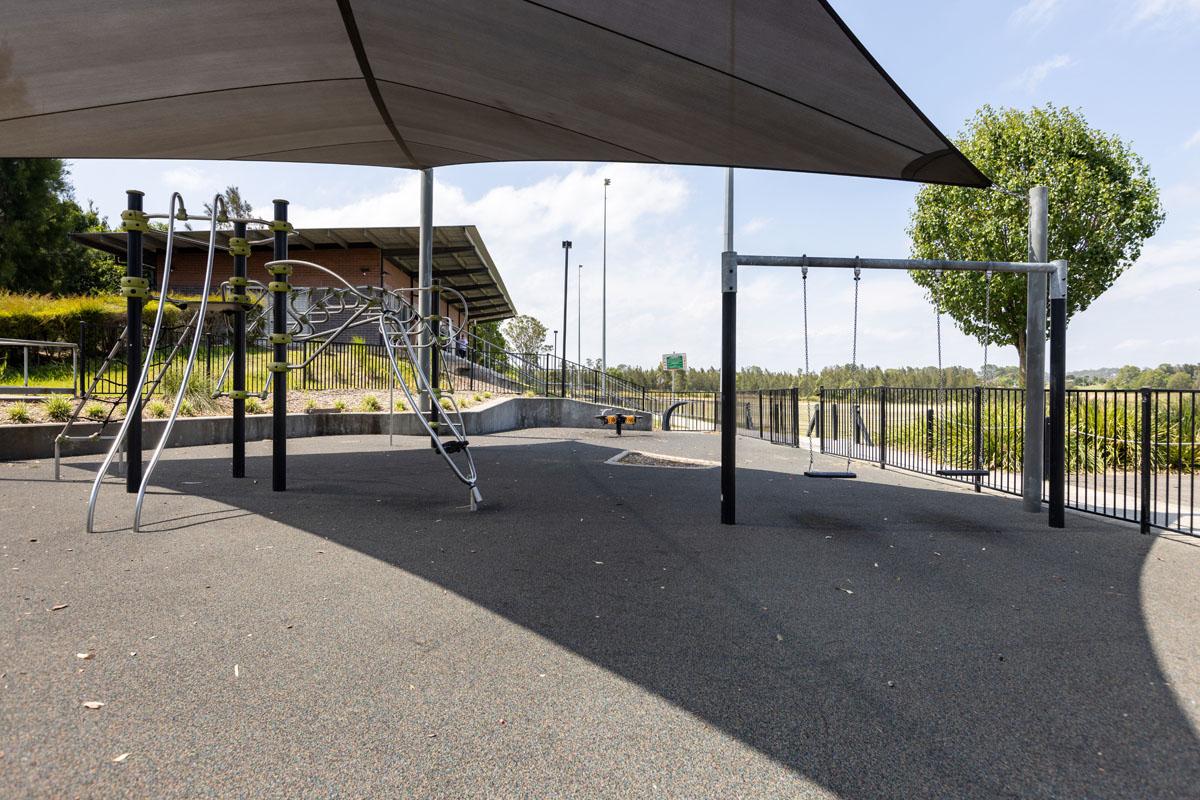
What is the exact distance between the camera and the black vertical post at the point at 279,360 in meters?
6.76

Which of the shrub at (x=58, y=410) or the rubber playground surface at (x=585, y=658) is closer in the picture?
the rubber playground surface at (x=585, y=658)

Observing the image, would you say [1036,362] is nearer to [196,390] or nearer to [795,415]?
[795,415]

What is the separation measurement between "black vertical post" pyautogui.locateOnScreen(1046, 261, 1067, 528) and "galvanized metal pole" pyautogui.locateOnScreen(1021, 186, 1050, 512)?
0.24 meters

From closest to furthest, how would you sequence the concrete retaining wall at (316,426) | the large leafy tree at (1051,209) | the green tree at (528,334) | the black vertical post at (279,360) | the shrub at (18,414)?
1. the black vertical post at (279,360)
2. the concrete retaining wall at (316,426)
3. the shrub at (18,414)
4. the large leafy tree at (1051,209)
5. the green tree at (528,334)

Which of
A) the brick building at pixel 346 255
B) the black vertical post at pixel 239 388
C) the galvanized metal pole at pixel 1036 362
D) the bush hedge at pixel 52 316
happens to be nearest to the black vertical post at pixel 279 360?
the black vertical post at pixel 239 388

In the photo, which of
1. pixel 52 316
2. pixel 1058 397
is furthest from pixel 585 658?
pixel 52 316

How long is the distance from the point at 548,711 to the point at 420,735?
46cm

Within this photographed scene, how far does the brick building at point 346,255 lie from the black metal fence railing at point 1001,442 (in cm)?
1491

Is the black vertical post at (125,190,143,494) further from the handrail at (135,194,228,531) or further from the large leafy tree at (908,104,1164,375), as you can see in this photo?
the large leafy tree at (908,104,1164,375)

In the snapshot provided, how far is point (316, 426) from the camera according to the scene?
42.7 feet

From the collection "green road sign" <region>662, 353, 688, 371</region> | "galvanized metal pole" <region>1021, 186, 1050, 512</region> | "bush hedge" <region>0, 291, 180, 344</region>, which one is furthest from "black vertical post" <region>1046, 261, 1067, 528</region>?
"green road sign" <region>662, 353, 688, 371</region>

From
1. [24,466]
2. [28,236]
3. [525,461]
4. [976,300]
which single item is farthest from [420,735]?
[28,236]

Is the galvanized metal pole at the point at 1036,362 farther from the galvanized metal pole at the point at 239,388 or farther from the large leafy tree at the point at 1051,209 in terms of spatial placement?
the large leafy tree at the point at 1051,209

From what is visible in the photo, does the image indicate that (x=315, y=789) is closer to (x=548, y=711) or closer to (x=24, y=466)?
Answer: (x=548, y=711)
